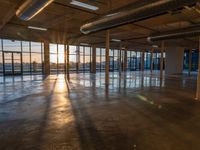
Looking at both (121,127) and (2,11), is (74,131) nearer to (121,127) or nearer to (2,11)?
(121,127)

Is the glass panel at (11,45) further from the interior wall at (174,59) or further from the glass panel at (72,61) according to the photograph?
the interior wall at (174,59)

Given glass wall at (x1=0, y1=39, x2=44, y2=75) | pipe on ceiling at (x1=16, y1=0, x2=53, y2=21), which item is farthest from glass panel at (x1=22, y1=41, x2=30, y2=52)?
pipe on ceiling at (x1=16, y1=0, x2=53, y2=21)

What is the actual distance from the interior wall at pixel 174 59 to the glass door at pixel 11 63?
15.6 meters

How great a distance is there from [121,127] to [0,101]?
4229 millimetres

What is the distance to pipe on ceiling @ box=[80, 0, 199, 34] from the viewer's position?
10.8ft

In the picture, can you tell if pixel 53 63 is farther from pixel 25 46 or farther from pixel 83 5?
pixel 83 5

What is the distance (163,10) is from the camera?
3.58 m

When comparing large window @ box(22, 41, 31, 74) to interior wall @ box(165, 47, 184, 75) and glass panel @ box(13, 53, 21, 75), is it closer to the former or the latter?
glass panel @ box(13, 53, 21, 75)

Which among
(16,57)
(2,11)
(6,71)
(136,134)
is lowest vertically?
(136,134)

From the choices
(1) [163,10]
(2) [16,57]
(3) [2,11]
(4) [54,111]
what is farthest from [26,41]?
(1) [163,10]

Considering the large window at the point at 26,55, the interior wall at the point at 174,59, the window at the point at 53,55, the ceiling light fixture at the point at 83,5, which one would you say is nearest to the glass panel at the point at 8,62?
the large window at the point at 26,55

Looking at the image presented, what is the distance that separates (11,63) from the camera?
48.5 ft

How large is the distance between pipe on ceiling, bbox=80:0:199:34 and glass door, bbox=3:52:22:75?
40.4ft

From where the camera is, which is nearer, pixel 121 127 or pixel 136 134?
pixel 136 134
